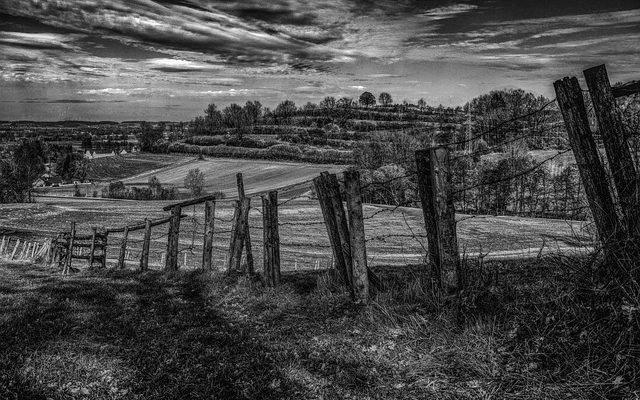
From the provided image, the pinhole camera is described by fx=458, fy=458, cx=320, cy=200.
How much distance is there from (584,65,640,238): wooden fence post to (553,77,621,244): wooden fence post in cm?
13

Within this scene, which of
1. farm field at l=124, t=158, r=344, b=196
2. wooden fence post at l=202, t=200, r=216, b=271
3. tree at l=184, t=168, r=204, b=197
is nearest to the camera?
wooden fence post at l=202, t=200, r=216, b=271

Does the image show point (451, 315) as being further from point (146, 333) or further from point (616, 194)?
point (146, 333)

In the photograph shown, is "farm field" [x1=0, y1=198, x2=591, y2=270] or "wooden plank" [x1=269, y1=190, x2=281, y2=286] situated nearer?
"wooden plank" [x1=269, y1=190, x2=281, y2=286]

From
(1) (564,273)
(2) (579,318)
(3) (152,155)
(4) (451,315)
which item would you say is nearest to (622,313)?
(2) (579,318)

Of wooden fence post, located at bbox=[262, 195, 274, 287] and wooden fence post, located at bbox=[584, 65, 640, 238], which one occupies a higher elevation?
wooden fence post, located at bbox=[584, 65, 640, 238]

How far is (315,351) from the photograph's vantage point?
227 inches

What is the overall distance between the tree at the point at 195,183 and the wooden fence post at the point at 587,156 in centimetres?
10239

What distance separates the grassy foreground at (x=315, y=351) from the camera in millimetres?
4656

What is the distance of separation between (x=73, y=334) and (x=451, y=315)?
547 centimetres

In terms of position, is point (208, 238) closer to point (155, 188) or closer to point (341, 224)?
point (341, 224)

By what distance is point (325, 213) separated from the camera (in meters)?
7.89

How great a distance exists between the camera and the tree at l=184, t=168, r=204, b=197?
104 metres

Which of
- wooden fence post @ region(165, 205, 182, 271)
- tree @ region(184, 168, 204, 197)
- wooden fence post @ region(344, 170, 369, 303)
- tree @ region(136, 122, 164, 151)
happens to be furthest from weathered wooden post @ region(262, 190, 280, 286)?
tree @ region(136, 122, 164, 151)

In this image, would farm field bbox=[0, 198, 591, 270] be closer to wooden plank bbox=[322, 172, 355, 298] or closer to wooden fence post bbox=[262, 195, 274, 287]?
wooden fence post bbox=[262, 195, 274, 287]
